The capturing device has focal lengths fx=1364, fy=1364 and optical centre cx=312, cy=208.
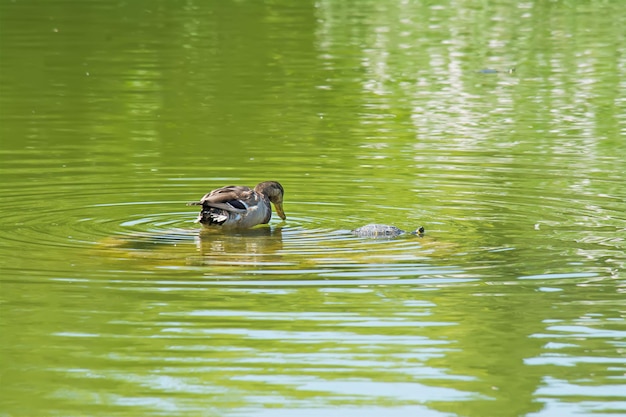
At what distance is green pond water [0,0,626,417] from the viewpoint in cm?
759

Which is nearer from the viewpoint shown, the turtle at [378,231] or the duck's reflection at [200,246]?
the duck's reflection at [200,246]

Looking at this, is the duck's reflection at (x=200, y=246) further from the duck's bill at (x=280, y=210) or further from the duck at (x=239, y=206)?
the duck's bill at (x=280, y=210)

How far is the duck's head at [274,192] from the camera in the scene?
12.6 metres

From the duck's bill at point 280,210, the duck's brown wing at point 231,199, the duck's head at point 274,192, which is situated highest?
the duck's brown wing at point 231,199

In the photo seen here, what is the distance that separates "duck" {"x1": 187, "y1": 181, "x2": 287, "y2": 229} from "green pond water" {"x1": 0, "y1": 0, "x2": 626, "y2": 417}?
0.47ft

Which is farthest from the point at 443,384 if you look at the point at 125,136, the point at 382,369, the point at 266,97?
the point at 266,97

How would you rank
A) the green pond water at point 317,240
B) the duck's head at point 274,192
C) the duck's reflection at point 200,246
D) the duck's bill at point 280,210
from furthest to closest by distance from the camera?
the duck's bill at point 280,210
the duck's head at point 274,192
the duck's reflection at point 200,246
the green pond water at point 317,240

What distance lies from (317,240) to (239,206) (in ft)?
3.09

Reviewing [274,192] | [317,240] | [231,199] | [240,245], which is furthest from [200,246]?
[274,192]

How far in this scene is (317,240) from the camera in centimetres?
1142

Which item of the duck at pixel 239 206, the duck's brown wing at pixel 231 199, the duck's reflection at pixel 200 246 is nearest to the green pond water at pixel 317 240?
the duck's reflection at pixel 200 246

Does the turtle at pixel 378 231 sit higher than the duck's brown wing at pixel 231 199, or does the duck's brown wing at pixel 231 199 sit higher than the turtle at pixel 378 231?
the duck's brown wing at pixel 231 199

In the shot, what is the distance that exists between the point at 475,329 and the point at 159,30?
24067 mm

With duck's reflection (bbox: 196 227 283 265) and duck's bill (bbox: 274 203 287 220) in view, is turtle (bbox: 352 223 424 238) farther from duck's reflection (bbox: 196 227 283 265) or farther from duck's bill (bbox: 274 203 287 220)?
duck's bill (bbox: 274 203 287 220)
